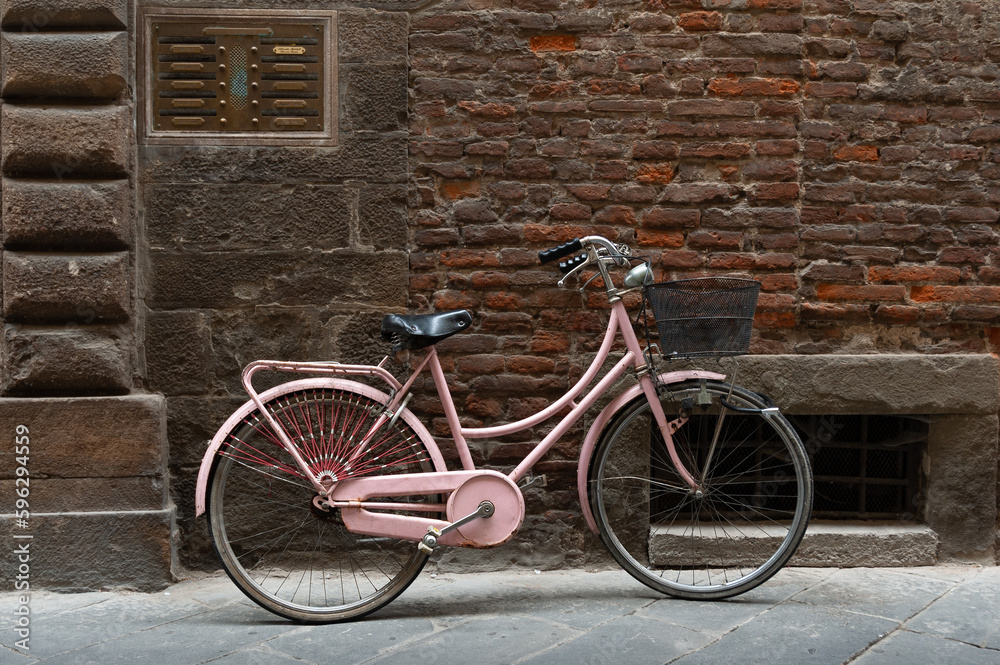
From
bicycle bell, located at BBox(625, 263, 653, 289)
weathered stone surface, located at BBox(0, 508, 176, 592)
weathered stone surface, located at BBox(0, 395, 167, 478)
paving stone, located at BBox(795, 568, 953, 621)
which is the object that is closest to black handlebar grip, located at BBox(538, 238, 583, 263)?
bicycle bell, located at BBox(625, 263, 653, 289)

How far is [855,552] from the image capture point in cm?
341

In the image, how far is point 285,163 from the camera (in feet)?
11.0

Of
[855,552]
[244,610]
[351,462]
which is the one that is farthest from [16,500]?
[855,552]

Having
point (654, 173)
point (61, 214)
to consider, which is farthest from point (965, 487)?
point (61, 214)

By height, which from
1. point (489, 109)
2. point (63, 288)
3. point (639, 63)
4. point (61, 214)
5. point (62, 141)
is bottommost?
point (63, 288)

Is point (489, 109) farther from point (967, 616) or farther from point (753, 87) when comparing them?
point (967, 616)

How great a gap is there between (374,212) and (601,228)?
38.6 inches

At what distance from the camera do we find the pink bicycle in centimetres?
287

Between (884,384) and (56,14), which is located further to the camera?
(884,384)

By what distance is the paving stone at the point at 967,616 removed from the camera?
2.66 metres

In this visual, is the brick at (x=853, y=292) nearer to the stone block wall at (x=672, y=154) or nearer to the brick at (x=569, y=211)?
the stone block wall at (x=672, y=154)

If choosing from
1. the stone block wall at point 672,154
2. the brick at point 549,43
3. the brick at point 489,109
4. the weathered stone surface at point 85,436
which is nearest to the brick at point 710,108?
the stone block wall at point 672,154

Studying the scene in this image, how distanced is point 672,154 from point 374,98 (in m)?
1.30

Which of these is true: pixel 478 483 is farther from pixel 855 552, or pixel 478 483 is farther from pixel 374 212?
pixel 855 552
